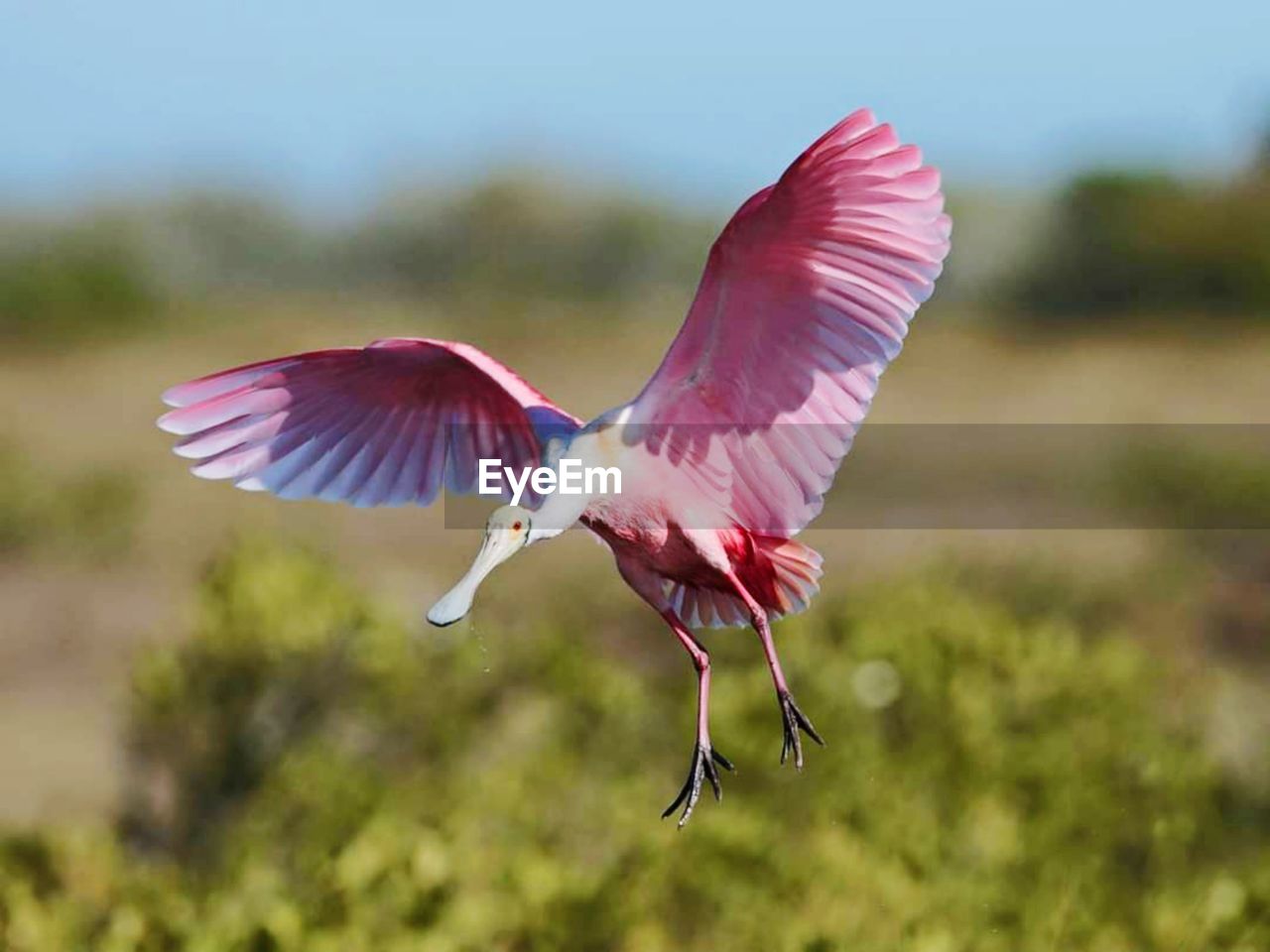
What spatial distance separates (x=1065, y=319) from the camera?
17.7m

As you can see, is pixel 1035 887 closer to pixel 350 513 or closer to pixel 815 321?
pixel 815 321

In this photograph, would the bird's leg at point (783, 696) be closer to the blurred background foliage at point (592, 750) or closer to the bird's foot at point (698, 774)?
the bird's foot at point (698, 774)

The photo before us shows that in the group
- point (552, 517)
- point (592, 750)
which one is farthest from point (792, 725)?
point (592, 750)

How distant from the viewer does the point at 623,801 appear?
15.8ft

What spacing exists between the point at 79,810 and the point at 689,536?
260 inches

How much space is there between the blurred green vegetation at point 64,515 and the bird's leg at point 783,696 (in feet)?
38.5

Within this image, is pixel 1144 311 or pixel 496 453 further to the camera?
pixel 1144 311

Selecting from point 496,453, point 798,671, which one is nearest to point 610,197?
point 798,671

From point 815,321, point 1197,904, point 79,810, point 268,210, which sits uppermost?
point 815,321

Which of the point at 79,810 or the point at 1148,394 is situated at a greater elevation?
the point at 79,810

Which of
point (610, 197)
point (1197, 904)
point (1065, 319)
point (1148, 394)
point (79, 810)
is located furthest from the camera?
point (610, 197)

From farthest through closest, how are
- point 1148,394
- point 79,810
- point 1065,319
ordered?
1. point 1065,319
2. point 1148,394
3. point 79,810

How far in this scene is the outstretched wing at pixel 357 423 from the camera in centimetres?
263

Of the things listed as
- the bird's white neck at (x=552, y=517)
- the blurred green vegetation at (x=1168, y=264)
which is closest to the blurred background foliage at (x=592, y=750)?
the bird's white neck at (x=552, y=517)
